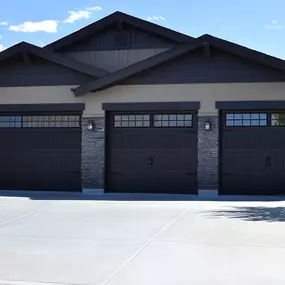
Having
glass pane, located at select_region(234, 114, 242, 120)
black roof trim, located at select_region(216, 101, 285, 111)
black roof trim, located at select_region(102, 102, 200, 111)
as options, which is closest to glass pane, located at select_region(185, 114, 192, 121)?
black roof trim, located at select_region(102, 102, 200, 111)

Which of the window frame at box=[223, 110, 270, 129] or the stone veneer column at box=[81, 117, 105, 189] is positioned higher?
the window frame at box=[223, 110, 270, 129]

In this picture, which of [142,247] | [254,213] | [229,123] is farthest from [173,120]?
[142,247]

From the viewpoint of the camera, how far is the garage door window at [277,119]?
1453 cm

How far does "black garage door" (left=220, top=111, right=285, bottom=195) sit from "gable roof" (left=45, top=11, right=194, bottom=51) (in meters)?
4.16

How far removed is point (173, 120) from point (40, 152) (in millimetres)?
4463

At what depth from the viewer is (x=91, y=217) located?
10.6 meters

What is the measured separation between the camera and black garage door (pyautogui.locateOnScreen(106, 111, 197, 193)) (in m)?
15.0

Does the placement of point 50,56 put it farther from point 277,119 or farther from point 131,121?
point 277,119

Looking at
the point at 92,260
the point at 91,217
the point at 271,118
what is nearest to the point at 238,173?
the point at 271,118

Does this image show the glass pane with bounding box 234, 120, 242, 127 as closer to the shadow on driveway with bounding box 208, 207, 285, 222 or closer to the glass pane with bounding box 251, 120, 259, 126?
the glass pane with bounding box 251, 120, 259, 126

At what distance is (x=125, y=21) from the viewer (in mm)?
17781

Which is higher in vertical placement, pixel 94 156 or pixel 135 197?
pixel 94 156

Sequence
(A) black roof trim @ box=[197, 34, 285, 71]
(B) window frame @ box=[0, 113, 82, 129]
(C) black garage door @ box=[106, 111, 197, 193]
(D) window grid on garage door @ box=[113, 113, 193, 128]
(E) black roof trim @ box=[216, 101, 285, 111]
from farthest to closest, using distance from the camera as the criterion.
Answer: (B) window frame @ box=[0, 113, 82, 129] → (D) window grid on garage door @ box=[113, 113, 193, 128] → (C) black garage door @ box=[106, 111, 197, 193] → (E) black roof trim @ box=[216, 101, 285, 111] → (A) black roof trim @ box=[197, 34, 285, 71]

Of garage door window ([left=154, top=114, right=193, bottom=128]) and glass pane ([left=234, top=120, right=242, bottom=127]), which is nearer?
glass pane ([left=234, top=120, right=242, bottom=127])
